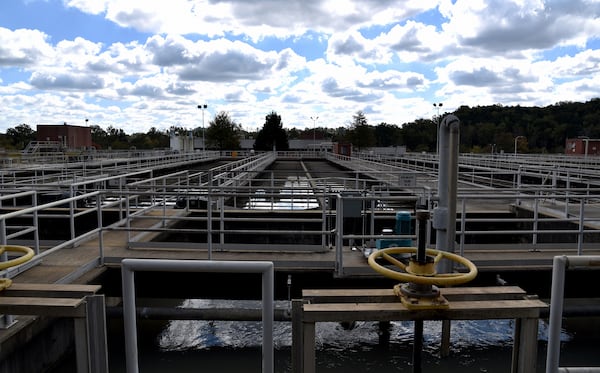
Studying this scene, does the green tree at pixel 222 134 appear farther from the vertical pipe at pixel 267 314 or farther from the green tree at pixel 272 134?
the vertical pipe at pixel 267 314

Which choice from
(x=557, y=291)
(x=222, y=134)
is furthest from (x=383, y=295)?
(x=222, y=134)

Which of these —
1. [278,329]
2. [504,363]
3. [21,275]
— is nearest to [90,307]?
[21,275]

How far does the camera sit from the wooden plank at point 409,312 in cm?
271

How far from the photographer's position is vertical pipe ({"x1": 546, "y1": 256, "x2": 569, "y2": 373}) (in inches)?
109

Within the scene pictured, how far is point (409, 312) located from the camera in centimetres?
277

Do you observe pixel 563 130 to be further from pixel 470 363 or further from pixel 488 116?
pixel 470 363

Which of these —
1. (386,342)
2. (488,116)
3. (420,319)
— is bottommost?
(386,342)

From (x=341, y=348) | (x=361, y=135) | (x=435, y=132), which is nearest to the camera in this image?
(x=341, y=348)

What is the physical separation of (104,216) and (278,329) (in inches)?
237

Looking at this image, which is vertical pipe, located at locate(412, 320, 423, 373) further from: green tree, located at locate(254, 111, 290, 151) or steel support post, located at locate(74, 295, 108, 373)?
green tree, located at locate(254, 111, 290, 151)

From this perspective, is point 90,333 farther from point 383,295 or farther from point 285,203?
point 285,203

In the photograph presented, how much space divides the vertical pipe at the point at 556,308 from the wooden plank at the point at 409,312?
3.0 inches

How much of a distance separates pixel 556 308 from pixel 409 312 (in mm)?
893

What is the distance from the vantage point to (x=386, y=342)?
8305 millimetres
